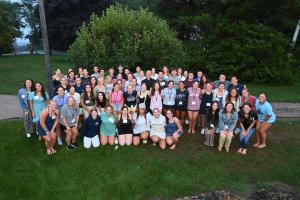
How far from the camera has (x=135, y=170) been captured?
10234mm

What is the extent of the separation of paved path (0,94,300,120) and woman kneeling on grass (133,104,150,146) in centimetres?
528

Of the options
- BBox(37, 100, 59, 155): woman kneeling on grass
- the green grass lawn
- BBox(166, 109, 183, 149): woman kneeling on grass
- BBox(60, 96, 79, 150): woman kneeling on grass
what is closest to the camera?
the green grass lawn

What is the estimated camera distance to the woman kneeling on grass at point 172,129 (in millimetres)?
11242

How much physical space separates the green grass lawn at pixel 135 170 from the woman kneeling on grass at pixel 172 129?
1.10 ft

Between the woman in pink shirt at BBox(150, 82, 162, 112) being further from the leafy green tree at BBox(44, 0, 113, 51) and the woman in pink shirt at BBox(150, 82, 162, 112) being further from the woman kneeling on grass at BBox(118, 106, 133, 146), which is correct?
the leafy green tree at BBox(44, 0, 113, 51)

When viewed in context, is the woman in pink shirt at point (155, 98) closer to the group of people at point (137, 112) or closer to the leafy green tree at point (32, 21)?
the group of people at point (137, 112)

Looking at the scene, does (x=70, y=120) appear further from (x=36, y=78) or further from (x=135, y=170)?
(x=36, y=78)

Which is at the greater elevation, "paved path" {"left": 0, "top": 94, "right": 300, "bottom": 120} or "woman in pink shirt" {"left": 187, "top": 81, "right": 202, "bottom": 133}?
"woman in pink shirt" {"left": 187, "top": 81, "right": 202, "bottom": 133}

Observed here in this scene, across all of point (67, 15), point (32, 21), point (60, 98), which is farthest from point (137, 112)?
point (32, 21)

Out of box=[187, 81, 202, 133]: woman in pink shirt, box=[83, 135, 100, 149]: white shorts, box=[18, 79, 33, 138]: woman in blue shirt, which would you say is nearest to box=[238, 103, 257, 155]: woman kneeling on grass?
box=[187, 81, 202, 133]: woman in pink shirt

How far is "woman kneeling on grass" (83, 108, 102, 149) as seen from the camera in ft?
36.1

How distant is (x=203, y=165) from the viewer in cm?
1067

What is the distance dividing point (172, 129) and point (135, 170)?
192cm

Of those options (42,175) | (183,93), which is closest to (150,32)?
(183,93)
